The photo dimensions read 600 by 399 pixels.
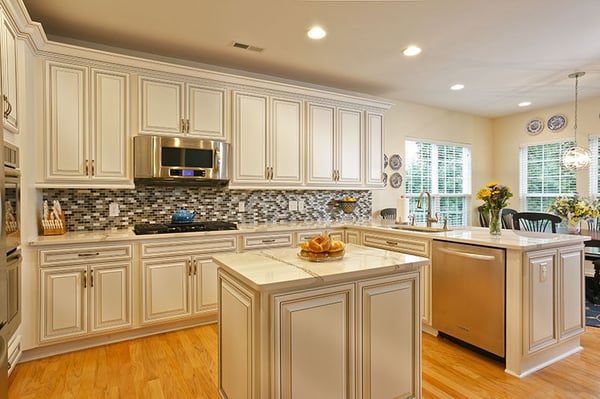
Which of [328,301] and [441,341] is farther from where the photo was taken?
[441,341]

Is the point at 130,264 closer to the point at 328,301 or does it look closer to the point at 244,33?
the point at 328,301

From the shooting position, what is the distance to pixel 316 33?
3.04m

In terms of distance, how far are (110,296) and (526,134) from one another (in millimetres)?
6531

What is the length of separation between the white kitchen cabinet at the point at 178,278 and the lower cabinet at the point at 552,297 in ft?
8.31

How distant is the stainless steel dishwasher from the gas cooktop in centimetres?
198

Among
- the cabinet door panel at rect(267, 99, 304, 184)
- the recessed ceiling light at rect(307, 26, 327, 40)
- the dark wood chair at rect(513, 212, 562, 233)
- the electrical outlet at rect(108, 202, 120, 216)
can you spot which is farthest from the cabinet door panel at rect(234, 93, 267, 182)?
the dark wood chair at rect(513, 212, 562, 233)

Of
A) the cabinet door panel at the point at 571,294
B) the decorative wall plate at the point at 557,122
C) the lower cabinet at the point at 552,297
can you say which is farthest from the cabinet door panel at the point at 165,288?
the decorative wall plate at the point at 557,122

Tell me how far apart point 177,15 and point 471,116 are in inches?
208

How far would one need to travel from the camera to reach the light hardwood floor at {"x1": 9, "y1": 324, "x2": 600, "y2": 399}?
2184 millimetres

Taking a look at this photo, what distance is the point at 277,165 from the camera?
392 centimetres

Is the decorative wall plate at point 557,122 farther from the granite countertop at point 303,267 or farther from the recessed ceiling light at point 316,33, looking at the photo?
the granite countertop at point 303,267

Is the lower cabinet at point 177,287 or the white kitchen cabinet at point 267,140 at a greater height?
the white kitchen cabinet at point 267,140

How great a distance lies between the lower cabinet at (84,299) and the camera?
8.62ft

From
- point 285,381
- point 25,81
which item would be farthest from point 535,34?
point 25,81
